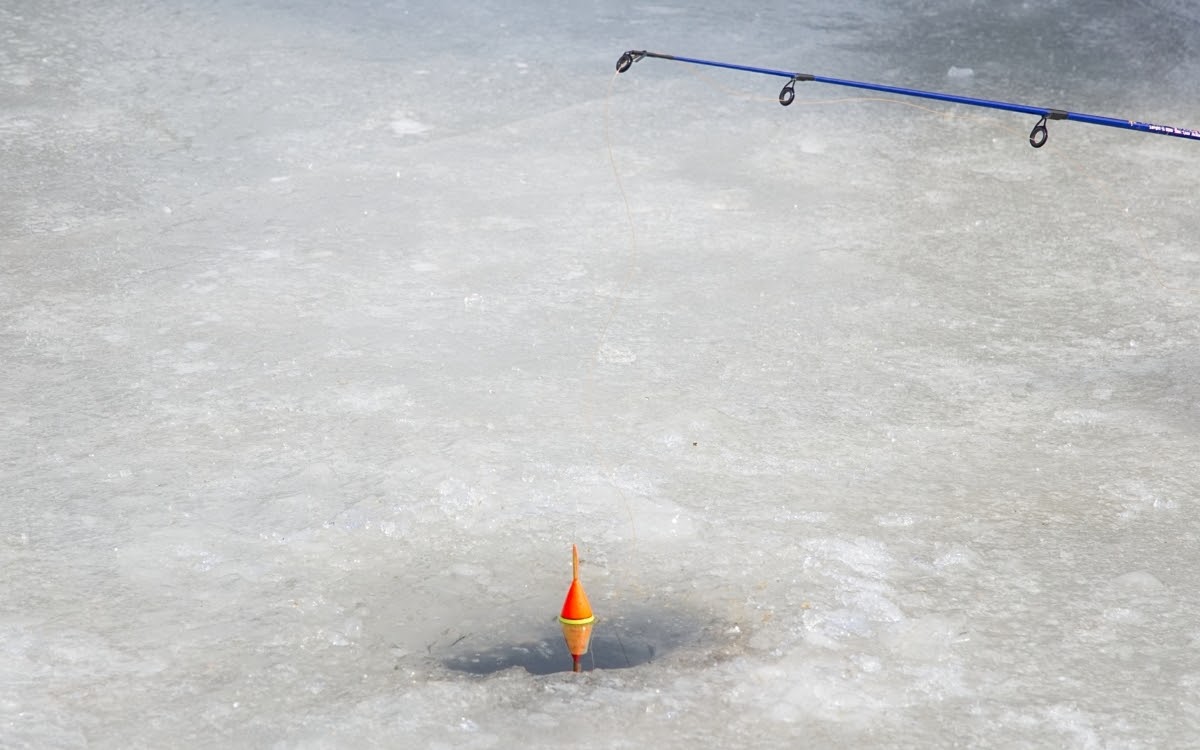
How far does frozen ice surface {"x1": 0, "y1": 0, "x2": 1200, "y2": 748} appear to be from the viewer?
3508 millimetres

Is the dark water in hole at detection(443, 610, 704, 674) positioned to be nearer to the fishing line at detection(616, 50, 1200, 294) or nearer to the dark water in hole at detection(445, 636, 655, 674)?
the dark water in hole at detection(445, 636, 655, 674)

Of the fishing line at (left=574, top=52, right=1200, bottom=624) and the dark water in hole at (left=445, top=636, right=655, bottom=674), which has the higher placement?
the fishing line at (left=574, top=52, right=1200, bottom=624)

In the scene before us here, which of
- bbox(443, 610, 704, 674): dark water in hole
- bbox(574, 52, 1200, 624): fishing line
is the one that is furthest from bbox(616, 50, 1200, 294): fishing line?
bbox(443, 610, 704, 674): dark water in hole

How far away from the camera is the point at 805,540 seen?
411 centimetres

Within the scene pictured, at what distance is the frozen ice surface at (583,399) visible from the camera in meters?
3.51

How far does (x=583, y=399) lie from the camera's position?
4898 mm

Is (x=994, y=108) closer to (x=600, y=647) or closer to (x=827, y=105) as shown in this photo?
(x=827, y=105)

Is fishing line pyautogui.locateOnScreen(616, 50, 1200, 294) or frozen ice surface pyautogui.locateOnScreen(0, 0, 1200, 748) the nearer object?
frozen ice surface pyautogui.locateOnScreen(0, 0, 1200, 748)

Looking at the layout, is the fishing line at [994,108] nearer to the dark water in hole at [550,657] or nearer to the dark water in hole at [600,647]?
the dark water in hole at [600,647]

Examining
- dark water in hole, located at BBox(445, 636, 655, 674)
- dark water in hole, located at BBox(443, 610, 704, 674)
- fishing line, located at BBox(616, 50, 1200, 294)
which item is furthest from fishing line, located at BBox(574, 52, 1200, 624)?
dark water in hole, located at BBox(445, 636, 655, 674)

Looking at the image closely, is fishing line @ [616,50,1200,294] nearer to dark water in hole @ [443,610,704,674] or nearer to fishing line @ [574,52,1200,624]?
fishing line @ [574,52,1200,624]

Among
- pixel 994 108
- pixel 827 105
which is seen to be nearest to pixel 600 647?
pixel 994 108

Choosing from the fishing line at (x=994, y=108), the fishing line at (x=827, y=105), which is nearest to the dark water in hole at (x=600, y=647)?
the fishing line at (x=827, y=105)

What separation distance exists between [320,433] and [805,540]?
1.63 m
